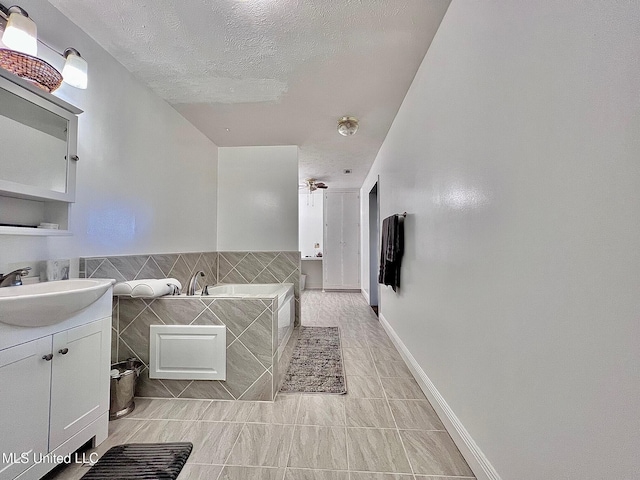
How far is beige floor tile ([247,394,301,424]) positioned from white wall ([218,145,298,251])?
215cm

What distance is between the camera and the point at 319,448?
1.61 metres

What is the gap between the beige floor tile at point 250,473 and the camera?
4.61ft

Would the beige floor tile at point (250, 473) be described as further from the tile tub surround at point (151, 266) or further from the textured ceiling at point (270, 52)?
the textured ceiling at point (270, 52)

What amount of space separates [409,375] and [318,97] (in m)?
2.57

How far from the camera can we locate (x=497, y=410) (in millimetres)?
1195

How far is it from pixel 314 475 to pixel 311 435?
31 cm

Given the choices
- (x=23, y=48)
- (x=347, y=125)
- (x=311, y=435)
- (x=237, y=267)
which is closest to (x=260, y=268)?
(x=237, y=267)

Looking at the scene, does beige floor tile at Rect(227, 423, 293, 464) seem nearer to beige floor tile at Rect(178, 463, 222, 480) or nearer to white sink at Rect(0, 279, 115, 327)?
beige floor tile at Rect(178, 463, 222, 480)

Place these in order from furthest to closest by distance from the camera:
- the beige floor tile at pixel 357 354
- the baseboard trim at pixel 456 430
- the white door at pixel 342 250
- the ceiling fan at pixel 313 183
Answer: the white door at pixel 342 250 → the ceiling fan at pixel 313 183 → the beige floor tile at pixel 357 354 → the baseboard trim at pixel 456 430

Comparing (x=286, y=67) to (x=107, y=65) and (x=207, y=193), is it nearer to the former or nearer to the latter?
(x=107, y=65)

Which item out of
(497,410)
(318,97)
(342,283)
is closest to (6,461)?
(497,410)

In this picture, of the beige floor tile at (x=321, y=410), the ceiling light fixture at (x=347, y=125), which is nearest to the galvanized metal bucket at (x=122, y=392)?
the beige floor tile at (x=321, y=410)

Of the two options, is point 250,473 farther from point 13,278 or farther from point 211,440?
point 13,278

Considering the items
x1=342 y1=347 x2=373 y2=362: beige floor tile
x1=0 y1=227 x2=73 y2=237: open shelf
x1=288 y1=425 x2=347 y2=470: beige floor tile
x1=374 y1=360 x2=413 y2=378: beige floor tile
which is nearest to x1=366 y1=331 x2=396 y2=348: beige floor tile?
x1=342 y1=347 x2=373 y2=362: beige floor tile
